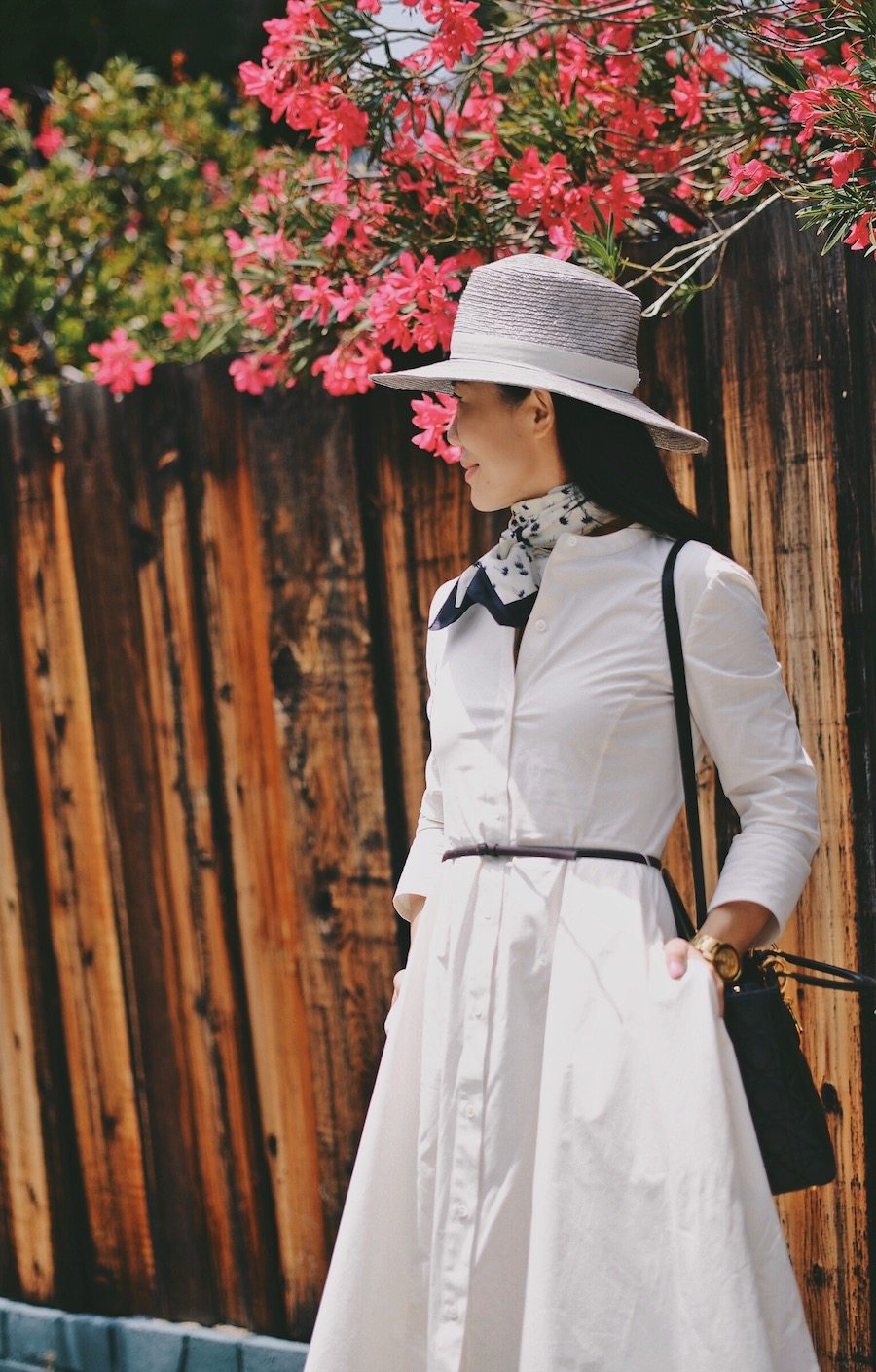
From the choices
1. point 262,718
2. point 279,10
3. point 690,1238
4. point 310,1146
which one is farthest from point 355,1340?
point 279,10

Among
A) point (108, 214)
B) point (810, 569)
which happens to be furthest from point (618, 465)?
point (108, 214)

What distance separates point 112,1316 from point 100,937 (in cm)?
97

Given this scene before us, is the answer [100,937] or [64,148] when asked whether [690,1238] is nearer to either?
[100,937]

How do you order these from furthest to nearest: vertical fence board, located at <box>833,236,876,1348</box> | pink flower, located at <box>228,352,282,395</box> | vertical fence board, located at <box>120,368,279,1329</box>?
vertical fence board, located at <box>120,368,279,1329</box>
pink flower, located at <box>228,352,282,395</box>
vertical fence board, located at <box>833,236,876,1348</box>

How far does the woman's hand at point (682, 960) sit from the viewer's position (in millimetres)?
1846

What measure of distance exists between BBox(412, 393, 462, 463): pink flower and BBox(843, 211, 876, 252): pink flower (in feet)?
2.44

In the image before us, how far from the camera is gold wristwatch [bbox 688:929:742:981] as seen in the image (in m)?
1.86

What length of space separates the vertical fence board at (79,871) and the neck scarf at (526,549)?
5.15 feet

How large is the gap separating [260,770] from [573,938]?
1319 millimetres

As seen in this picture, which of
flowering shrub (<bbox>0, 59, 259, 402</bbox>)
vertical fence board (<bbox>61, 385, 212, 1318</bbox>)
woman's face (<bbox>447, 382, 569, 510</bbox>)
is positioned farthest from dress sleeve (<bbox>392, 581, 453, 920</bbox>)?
flowering shrub (<bbox>0, 59, 259, 402</bbox>)

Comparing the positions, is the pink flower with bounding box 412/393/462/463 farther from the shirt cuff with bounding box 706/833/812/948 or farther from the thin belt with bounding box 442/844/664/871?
the shirt cuff with bounding box 706/833/812/948

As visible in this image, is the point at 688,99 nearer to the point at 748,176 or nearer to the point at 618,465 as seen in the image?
the point at 748,176

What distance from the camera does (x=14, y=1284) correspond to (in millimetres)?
3627

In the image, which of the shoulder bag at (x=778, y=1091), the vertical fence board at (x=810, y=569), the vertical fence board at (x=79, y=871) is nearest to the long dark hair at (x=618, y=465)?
the vertical fence board at (x=810, y=569)
